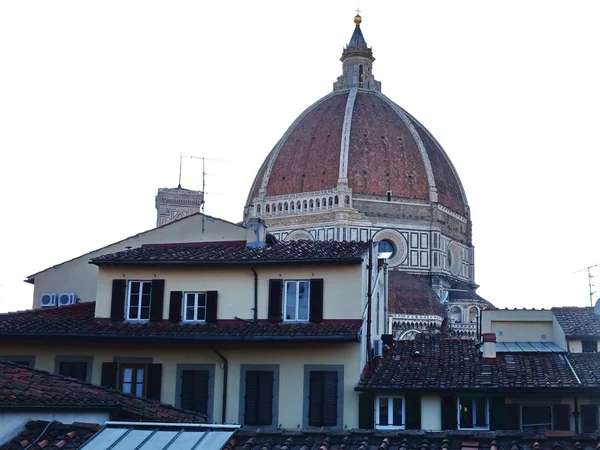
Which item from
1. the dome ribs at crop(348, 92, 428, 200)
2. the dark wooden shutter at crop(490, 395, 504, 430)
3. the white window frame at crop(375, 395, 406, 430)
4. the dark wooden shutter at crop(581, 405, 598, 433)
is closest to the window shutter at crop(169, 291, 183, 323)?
the white window frame at crop(375, 395, 406, 430)

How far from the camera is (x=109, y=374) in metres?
23.9

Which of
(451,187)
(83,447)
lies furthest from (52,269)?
(451,187)

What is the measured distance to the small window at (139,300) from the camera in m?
24.7

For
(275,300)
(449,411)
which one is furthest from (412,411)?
(275,300)

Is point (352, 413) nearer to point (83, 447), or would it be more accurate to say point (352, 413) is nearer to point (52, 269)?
point (83, 447)

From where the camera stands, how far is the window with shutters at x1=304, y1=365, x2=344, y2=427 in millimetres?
22281

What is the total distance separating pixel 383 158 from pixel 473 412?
232 ft

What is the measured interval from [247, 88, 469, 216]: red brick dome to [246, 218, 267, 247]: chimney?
202ft

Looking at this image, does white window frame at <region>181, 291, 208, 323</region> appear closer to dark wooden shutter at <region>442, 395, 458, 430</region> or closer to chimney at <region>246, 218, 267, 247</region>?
chimney at <region>246, 218, 267, 247</region>

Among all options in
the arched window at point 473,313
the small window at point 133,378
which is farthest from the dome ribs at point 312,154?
the small window at point 133,378

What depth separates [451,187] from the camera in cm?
9625

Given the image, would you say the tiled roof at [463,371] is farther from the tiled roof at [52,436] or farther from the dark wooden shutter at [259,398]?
the tiled roof at [52,436]

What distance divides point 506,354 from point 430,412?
3.63 m

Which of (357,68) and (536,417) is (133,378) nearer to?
(536,417)
